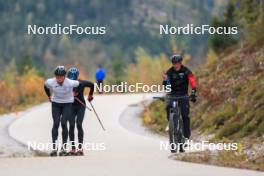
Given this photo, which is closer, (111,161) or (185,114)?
(111,161)

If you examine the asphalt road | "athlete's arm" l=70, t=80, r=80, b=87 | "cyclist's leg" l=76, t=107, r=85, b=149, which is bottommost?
the asphalt road

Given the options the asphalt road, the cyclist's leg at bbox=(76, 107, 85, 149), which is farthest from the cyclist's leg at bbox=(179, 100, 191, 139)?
the cyclist's leg at bbox=(76, 107, 85, 149)

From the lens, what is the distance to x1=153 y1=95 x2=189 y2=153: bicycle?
1515 cm

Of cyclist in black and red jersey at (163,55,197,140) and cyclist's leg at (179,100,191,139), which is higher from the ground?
cyclist in black and red jersey at (163,55,197,140)

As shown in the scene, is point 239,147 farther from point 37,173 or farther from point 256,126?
point 37,173

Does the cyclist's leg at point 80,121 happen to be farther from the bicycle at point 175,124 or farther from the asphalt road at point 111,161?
the bicycle at point 175,124

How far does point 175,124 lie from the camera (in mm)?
15188

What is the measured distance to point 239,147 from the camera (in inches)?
574
